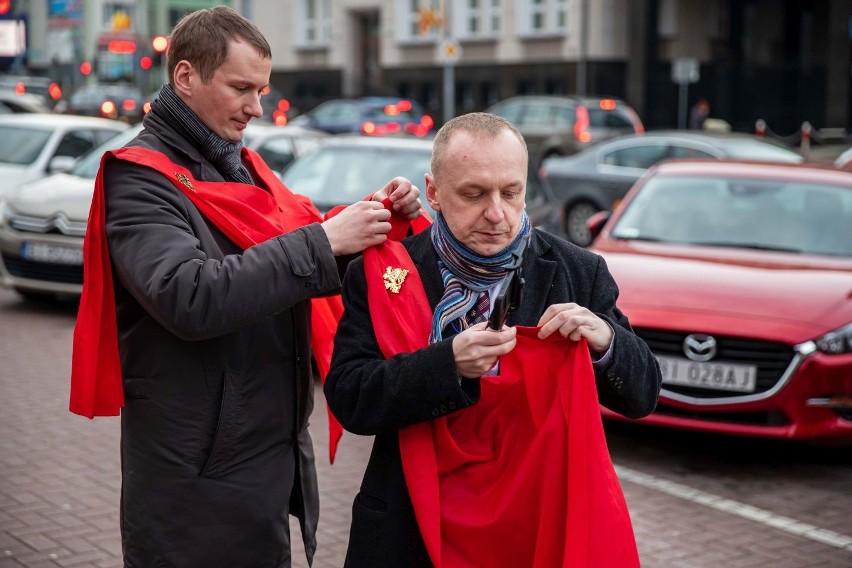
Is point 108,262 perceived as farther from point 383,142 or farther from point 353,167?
point 383,142

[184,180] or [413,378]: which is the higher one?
[184,180]

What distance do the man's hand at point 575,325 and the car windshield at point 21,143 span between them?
1154cm

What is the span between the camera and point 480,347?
2.30 m

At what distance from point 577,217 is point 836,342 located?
33.0ft

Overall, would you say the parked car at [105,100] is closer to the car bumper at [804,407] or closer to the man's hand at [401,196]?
the car bumper at [804,407]

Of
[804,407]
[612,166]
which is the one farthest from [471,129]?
[612,166]

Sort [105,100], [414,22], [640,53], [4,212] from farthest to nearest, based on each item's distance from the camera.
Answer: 1. [414,22]
2. [640,53]
3. [105,100]
4. [4,212]

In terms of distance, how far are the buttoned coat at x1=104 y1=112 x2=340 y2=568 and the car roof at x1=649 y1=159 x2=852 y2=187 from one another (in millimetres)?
5778

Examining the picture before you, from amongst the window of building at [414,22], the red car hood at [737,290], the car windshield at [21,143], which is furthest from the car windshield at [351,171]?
the window of building at [414,22]

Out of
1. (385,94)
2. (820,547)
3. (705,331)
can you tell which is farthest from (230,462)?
(385,94)

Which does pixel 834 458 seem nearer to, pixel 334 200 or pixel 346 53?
pixel 334 200

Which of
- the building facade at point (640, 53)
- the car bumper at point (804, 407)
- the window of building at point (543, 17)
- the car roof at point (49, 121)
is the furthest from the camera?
the window of building at point (543, 17)

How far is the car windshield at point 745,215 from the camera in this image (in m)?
7.31

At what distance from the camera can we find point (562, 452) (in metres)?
2.45
